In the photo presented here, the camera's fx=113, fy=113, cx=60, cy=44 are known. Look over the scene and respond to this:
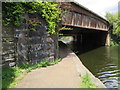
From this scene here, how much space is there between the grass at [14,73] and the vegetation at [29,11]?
179 cm

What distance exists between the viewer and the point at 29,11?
511 cm

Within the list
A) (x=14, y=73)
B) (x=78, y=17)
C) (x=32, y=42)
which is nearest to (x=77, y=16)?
(x=78, y=17)

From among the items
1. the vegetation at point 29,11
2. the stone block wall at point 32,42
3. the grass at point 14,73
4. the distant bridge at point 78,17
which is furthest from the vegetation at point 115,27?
the grass at point 14,73

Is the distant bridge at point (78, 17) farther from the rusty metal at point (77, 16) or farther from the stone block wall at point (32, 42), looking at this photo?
the stone block wall at point (32, 42)

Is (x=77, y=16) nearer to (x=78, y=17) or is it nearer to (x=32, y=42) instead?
(x=78, y=17)

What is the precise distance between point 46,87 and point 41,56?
2460 millimetres

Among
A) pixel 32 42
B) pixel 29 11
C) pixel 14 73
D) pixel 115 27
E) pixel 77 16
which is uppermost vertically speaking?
pixel 77 16

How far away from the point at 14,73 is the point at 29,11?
108 inches

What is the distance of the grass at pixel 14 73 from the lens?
11.6 feet

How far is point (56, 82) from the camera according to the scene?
3.60 m

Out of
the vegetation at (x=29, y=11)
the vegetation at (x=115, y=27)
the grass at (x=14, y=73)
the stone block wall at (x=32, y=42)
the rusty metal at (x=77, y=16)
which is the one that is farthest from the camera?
the vegetation at (x=115, y=27)

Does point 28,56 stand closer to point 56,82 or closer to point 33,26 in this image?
point 33,26

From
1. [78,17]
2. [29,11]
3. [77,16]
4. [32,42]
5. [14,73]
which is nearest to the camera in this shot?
[14,73]

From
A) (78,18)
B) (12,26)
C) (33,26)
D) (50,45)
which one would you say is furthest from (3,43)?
(78,18)
